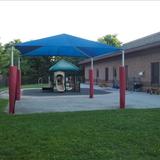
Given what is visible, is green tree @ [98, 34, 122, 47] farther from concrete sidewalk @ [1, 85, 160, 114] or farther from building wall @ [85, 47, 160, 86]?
concrete sidewalk @ [1, 85, 160, 114]

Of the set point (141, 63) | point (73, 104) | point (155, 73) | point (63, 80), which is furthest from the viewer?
point (63, 80)

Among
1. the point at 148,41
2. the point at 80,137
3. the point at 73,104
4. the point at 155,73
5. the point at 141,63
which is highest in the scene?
the point at 148,41

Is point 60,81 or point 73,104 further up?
point 60,81

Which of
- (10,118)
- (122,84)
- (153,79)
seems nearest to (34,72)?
(153,79)

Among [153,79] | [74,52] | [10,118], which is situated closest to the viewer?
[10,118]

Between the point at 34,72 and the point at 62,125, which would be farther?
the point at 34,72

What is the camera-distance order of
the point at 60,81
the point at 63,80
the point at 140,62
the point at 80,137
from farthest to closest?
the point at 63,80 < the point at 60,81 < the point at 140,62 < the point at 80,137

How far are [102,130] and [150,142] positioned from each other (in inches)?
66.0

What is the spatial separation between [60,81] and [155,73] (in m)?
7.86

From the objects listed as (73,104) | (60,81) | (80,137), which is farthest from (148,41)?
(80,137)

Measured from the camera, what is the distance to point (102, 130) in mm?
9047

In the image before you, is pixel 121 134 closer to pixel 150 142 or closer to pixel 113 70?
pixel 150 142

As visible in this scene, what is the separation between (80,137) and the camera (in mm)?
8156

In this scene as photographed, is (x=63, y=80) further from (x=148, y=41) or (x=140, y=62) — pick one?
(x=148, y=41)
